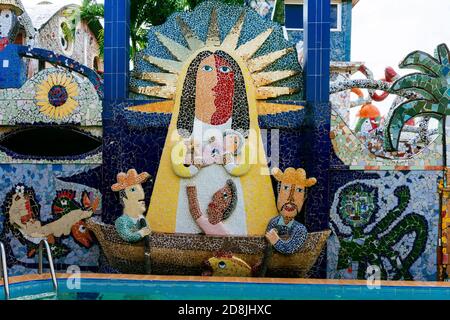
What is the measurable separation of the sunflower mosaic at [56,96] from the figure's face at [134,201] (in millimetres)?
1359

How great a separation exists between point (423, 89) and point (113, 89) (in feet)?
13.0

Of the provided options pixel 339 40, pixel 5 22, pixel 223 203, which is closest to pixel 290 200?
pixel 223 203

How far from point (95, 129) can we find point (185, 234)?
5.94ft

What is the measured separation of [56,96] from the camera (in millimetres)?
8086

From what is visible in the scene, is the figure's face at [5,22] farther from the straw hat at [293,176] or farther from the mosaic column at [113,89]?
the straw hat at [293,176]

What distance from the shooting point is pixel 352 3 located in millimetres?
18484

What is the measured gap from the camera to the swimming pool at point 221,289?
6891 mm

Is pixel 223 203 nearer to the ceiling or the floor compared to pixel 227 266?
nearer to the ceiling

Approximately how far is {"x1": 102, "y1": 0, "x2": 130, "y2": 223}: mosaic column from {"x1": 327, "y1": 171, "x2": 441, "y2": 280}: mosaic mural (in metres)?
2.84

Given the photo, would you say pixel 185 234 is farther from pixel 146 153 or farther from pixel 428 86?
pixel 428 86

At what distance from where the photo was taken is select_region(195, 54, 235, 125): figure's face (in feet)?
25.8

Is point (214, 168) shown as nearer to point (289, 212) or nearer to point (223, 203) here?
point (223, 203)

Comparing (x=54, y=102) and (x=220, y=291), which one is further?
(x=54, y=102)

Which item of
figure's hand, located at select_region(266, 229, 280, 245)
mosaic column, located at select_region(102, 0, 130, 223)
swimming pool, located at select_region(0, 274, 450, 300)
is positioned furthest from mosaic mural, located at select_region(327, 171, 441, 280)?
mosaic column, located at select_region(102, 0, 130, 223)
